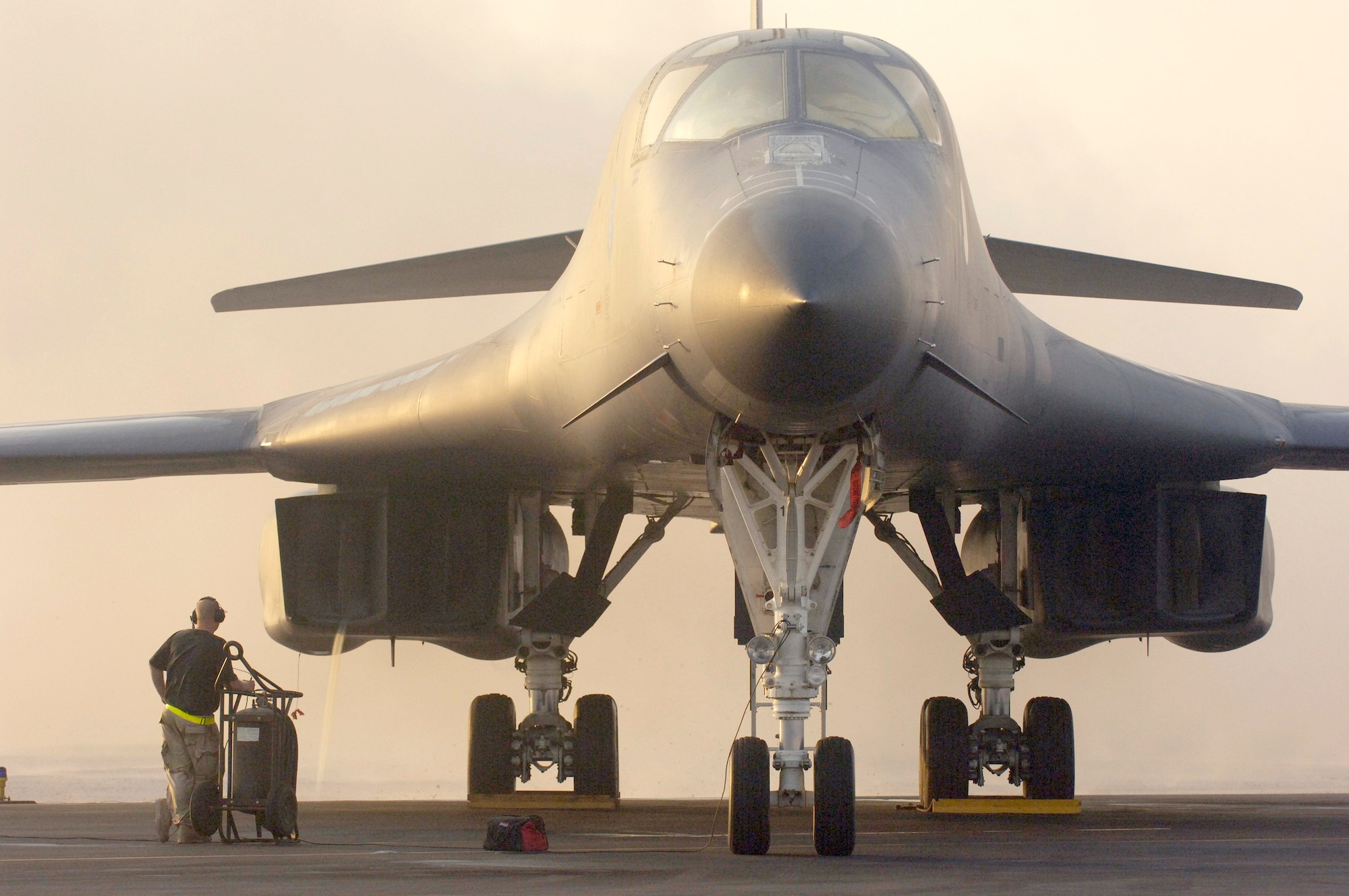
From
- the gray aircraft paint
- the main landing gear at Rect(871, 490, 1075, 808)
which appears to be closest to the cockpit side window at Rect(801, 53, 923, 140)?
the gray aircraft paint

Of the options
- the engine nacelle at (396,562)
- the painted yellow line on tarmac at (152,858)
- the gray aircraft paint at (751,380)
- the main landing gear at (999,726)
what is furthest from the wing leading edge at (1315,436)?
the painted yellow line on tarmac at (152,858)

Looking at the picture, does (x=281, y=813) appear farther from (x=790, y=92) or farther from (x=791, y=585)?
(x=790, y=92)

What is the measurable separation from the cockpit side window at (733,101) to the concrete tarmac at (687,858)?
2.96 metres

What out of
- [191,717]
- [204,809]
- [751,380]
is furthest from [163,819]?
[751,380]

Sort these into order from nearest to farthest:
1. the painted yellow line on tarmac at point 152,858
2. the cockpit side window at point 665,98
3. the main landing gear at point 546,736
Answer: the painted yellow line on tarmac at point 152,858
the cockpit side window at point 665,98
the main landing gear at point 546,736

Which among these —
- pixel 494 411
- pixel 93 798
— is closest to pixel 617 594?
pixel 93 798

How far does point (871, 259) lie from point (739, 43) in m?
1.95

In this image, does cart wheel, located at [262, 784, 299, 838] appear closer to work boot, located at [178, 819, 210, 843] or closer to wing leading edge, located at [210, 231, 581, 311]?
work boot, located at [178, 819, 210, 843]

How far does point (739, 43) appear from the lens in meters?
7.79

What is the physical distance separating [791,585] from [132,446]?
538cm

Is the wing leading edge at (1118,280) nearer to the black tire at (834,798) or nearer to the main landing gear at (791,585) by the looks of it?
the main landing gear at (791,585)

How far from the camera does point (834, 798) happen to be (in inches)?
246

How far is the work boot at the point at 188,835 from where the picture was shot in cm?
725

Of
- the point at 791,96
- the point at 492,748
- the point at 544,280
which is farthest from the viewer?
the point at 544,280
